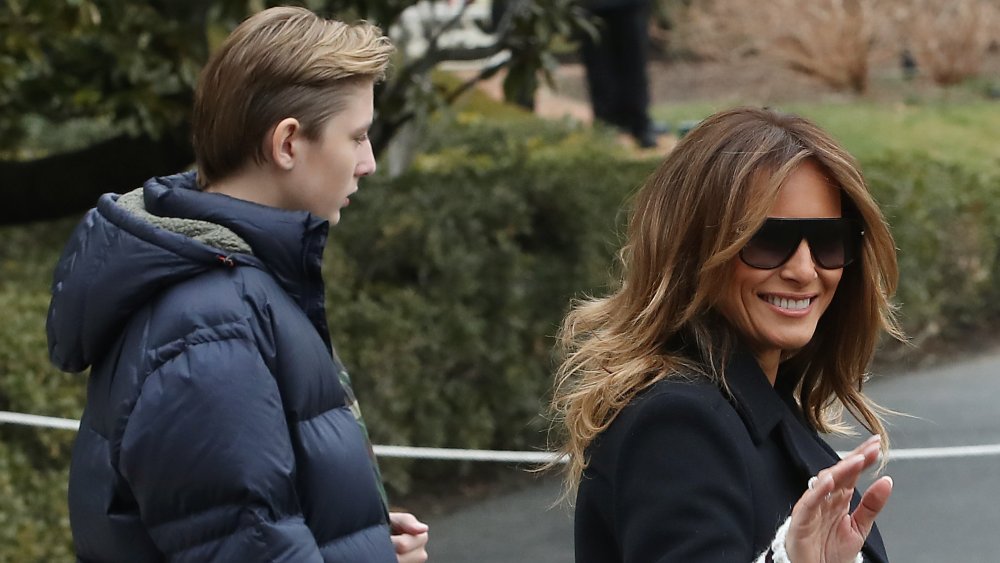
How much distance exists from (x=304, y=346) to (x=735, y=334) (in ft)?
2.24

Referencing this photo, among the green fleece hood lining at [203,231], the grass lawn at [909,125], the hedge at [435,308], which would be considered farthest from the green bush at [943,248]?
the green fleece hood lining at [203,231]

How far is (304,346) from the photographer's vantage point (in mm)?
2248

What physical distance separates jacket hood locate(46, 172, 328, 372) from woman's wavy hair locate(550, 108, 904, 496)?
511 mm

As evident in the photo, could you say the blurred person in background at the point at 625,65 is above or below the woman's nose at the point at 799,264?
below

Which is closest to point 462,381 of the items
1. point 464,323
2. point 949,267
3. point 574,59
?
point 464,323

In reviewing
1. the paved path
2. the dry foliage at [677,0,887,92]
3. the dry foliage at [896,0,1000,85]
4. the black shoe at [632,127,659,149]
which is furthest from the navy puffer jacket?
the dry foliage at [896,0,1000,85]

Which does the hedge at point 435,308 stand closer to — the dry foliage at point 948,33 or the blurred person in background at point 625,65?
the blurred person in background at point 625,65

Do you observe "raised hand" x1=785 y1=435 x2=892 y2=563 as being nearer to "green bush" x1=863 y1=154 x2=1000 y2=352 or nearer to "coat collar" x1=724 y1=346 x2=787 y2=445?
"coat collar" x1=724 y1=346 x2=787 y2=445

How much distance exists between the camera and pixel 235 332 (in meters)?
2.15

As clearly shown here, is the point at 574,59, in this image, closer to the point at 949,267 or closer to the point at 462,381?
the point at 949,267

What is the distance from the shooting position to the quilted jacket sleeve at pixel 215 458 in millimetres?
2086

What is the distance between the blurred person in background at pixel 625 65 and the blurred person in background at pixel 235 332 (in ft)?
38.8

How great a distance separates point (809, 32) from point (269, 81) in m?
17.7

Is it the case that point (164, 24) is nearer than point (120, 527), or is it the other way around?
point (120, 527)
